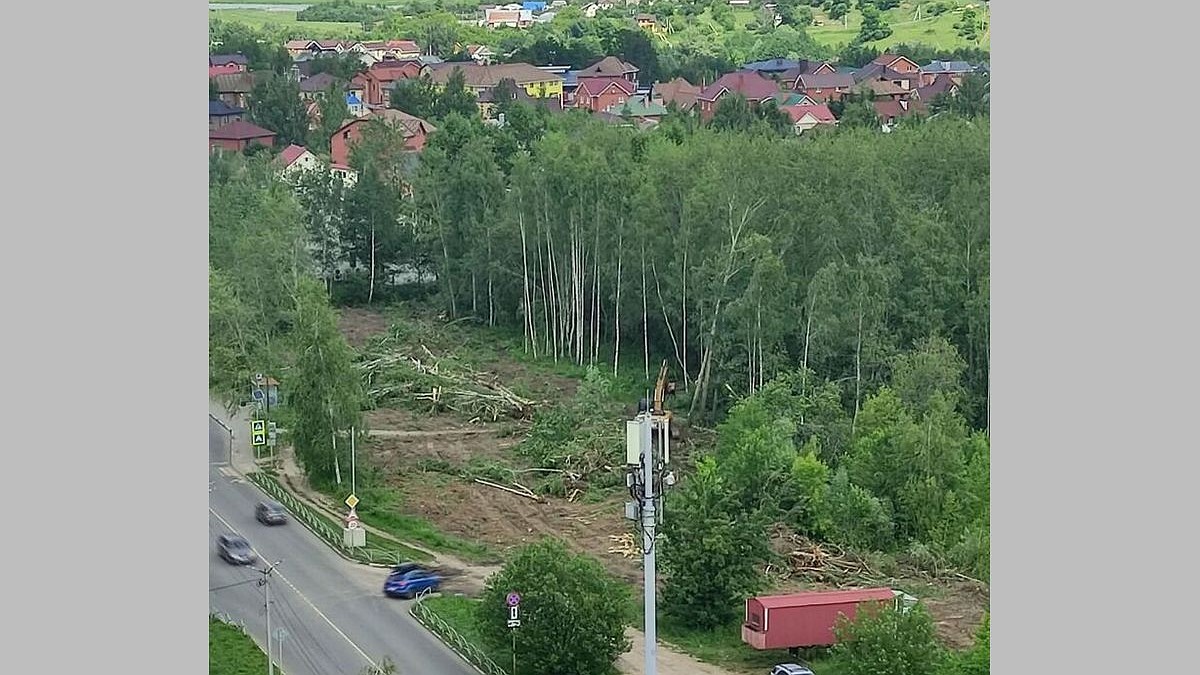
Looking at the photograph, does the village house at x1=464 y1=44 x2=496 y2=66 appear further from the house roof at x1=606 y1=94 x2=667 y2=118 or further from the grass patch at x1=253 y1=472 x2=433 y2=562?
the grass patch at x1=253 y1=472 x2=433 y2=562

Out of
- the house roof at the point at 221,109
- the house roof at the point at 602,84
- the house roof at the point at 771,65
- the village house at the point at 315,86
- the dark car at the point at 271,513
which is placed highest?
the house roof at the point at 771,65

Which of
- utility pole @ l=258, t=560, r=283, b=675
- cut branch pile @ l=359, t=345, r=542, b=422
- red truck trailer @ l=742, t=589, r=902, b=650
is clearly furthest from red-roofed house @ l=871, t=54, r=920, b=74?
utility pole @ l=258, t=560, r=283, b=675

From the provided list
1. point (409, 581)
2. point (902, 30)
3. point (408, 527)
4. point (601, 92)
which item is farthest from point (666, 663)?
point (902, 30)

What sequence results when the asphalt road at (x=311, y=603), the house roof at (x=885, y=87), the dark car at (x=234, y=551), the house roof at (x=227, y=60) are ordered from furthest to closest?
1. the house roof at (x=885, y=87)
2. the house roof at (x=227, y=60)
3. the dark car at (x=234, y=551)
4. the asphalt road at (x=311, y=603)

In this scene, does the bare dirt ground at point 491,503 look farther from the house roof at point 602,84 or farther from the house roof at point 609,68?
the house roof at point 609,68

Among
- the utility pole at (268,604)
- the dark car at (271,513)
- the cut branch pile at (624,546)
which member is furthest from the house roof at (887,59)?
the utility pole at (268,604)

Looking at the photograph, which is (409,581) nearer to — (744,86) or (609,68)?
(609,68)
